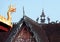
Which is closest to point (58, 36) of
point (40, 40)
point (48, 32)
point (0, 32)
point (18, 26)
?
point (48, 32)

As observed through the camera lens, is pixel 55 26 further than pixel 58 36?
Yes

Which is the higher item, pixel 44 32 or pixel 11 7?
pixel 11 7

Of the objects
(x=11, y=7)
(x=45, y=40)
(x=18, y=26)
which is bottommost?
(x=45, y=40)

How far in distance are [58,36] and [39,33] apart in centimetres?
153

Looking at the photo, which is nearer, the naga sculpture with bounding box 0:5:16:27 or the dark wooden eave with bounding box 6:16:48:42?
the dark wooden eave with bounding box 6:16:48:42

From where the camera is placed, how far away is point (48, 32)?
13680 mm

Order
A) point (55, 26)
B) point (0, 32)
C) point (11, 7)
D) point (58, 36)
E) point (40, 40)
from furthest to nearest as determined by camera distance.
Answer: point (11, 7) → point (0, 32) → point (55, 26) → point (58, 36) → point (40, 40)

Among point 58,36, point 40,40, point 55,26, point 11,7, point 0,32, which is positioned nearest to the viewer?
point 40,40

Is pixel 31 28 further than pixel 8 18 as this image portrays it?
No

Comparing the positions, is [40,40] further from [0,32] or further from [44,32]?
[0,32]

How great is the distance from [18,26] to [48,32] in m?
2.46

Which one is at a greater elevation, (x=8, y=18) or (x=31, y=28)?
(x=8, y=18)

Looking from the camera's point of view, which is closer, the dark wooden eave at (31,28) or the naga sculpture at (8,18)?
the dark wooden eave at (31,28)

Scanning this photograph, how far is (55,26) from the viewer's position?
13914mm
